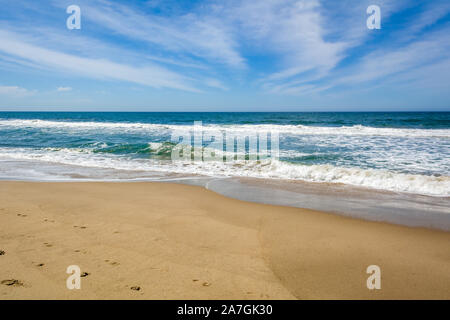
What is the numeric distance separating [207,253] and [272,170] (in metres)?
6.23

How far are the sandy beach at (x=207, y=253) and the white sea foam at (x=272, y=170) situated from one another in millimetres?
3081

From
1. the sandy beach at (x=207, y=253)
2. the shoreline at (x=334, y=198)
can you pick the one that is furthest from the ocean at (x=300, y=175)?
the sandy beach at (x=207, y=253)

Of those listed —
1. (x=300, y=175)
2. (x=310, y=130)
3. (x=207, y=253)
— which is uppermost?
(x=310, y=130)

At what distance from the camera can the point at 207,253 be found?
121 inches

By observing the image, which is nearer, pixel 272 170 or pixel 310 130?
pixel 272 170

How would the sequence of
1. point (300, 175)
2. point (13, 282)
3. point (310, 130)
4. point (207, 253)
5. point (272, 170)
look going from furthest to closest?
point (310, 130) < point (272, 170) < point (300, 175) < point (207, 253) < point (13, 282)

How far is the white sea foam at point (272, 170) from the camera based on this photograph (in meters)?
6.64

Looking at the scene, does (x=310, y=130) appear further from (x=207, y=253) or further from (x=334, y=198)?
(x=207, y=253)

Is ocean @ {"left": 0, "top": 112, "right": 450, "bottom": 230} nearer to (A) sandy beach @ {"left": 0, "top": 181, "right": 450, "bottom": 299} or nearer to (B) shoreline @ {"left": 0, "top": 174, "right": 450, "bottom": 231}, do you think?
(B) shoreline @ {"left": 0, "top": 174, "right": 450, "bottom": 231}

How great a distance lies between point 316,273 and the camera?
272 cm

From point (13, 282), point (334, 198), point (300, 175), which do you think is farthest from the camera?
point (300, 175)

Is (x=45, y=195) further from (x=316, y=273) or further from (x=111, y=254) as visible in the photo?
(x=316, y=273)

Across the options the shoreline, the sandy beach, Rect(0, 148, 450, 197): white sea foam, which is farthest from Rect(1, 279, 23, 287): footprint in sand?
Rect(0, 148, 450, 197): white sea foam

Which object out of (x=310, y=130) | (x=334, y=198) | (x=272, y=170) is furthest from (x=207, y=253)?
(x=310, y=130)
